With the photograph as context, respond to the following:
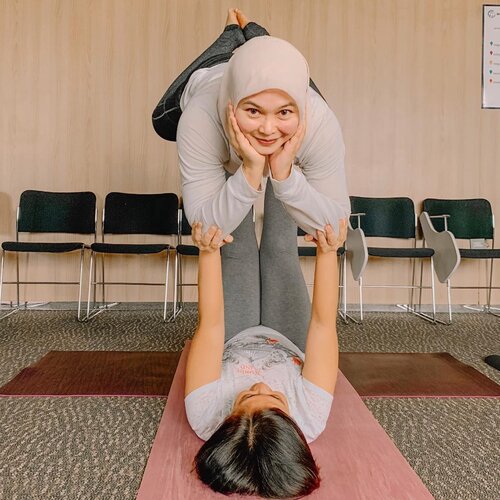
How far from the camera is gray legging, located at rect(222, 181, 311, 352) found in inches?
61.8

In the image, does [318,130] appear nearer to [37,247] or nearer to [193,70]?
[193,70]

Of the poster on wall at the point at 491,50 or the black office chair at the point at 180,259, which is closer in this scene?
the black office chair at the point at 180,259

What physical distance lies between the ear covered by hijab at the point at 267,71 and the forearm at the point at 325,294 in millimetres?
405

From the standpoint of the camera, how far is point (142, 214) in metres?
3.43

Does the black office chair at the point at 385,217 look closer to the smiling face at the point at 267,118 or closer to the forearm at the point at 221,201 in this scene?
the forearm at the point at 221,201

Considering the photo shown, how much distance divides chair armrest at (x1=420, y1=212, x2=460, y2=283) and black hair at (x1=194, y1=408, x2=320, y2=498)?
8.29ft

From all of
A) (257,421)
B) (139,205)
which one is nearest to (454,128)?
(139,205)

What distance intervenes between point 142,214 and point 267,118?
2.53 meters

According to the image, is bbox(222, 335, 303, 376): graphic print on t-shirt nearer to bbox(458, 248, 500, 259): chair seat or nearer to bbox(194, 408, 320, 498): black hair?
bbox(194, 408, 320, 498): black hair

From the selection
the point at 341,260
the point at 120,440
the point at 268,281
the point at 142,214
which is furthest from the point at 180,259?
the point at 120,440

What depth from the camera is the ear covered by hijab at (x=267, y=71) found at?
1008 mm

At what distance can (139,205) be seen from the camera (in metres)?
3.43

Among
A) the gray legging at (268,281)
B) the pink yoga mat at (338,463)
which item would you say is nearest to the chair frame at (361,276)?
the gray legging at (268,281)

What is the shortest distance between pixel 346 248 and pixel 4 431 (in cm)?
261
